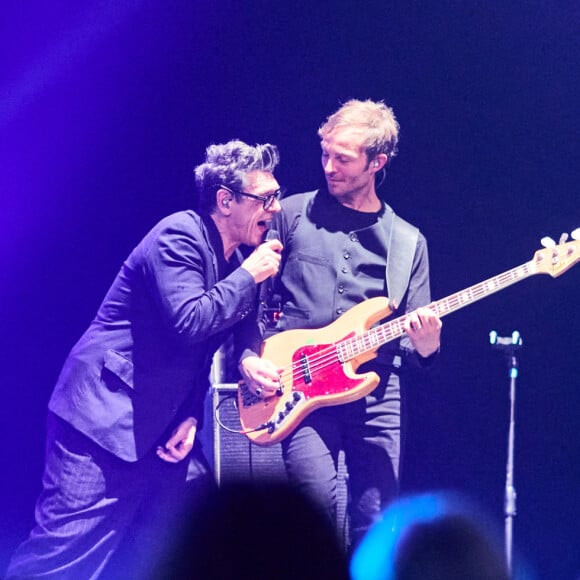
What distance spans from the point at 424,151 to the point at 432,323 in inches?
48.7

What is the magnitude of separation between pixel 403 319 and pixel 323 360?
13.5 inches

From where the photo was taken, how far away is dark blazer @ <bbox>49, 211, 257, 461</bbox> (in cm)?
286

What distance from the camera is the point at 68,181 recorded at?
4.02m

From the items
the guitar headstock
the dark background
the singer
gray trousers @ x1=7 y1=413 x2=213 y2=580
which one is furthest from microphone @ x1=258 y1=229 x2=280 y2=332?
the guitar headstock

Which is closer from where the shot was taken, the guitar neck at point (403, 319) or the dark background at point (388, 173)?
the guitar neck at point (403, 319)

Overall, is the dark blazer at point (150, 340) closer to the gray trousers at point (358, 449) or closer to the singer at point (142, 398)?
the singer at point (142, 398)

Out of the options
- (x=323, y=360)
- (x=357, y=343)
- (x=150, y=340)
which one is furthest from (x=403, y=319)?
(x=150, y=340)

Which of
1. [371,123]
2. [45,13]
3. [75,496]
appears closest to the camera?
[75,496]

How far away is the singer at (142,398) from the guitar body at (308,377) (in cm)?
21

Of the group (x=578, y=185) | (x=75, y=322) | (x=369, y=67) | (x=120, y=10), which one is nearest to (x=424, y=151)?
(x=369, y=67)

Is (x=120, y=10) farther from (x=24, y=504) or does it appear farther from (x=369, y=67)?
(x=24, y=504)

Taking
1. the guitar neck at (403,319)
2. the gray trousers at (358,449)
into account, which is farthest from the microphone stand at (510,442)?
the gray trousers at (358,449)

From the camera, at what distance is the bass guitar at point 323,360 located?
10.2 ft

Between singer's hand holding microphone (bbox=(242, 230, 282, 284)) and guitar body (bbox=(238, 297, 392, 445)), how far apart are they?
1.03 ft
